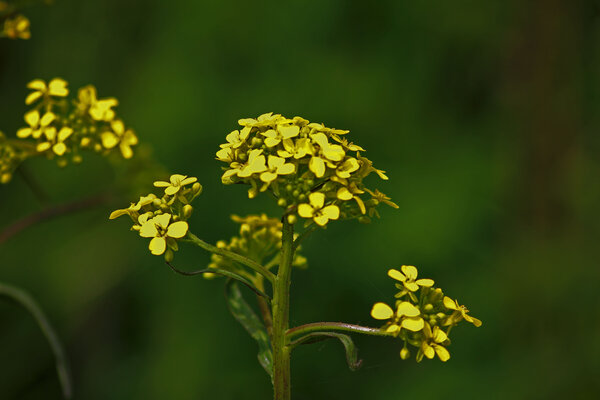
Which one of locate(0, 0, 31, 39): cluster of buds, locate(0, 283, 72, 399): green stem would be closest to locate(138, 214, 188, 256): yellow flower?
locate(0, 283, 72, 399): green stem

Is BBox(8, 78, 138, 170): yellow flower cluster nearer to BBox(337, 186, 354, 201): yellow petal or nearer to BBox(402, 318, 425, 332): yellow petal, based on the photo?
BBox(337, 186, 354, 201): yellow petal

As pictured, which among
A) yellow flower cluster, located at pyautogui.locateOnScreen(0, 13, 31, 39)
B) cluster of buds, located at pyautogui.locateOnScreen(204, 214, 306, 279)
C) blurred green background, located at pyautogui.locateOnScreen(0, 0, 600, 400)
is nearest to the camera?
cluster of buds, located at pyautogui.locateOnScreen(204, 214, 306, 279)

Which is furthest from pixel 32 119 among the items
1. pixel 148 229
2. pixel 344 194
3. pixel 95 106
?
pixel 344 194

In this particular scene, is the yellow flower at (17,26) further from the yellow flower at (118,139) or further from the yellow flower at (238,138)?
the yellow flower at (238,138)

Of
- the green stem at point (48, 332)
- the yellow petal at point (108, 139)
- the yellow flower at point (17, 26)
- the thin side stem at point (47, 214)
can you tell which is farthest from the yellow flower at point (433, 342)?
Result: the yellow flower at point (17, 26)

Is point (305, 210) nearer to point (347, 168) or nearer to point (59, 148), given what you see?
point (347, 168)

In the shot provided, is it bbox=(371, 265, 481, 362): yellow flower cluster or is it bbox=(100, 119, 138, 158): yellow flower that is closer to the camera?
bbox=(371, 265, 481, 362): yellow flower cluster

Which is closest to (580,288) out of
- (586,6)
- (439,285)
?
(439,285)
